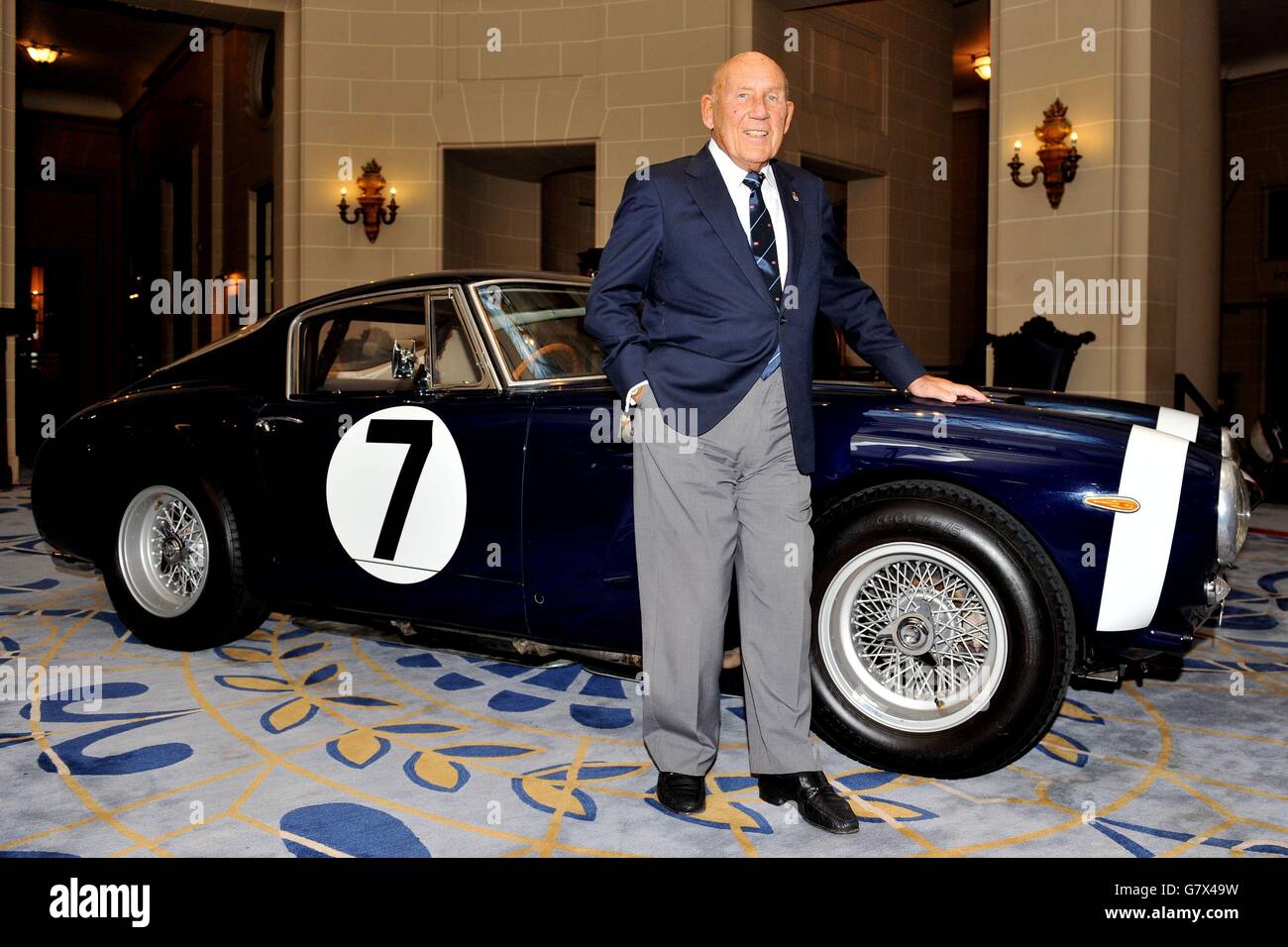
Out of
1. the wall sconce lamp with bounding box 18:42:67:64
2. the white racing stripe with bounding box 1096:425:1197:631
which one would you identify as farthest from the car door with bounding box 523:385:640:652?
the wall sconce lamp with bounding box 18:42:67:64

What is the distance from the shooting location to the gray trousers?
2326mm

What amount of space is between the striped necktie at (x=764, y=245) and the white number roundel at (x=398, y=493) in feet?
3.50

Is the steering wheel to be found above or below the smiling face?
below

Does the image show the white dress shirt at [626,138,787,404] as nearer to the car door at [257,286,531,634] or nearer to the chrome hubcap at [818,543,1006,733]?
the chrome hubcap at [818,543,1006,733]

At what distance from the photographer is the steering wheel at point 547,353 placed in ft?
10.0

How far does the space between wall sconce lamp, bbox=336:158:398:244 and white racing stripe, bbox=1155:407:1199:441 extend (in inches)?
322

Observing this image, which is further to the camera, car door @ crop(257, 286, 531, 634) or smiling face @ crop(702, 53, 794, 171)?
car door @ crop(257, 286, 531, 634)

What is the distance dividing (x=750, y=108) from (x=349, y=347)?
6.02 ft

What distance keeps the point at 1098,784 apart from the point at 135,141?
57.7 ft

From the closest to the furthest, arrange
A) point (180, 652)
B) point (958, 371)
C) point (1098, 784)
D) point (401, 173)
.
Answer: point (1098, 784)
point (180, 652)
point (958, 371)
point (401, 173)

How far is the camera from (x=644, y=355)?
7.65 feet

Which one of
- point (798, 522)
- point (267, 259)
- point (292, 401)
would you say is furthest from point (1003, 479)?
point (267, 259)

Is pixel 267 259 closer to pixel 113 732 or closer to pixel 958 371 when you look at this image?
pixel 958 371

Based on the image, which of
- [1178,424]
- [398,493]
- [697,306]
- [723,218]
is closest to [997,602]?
[1178,424]
